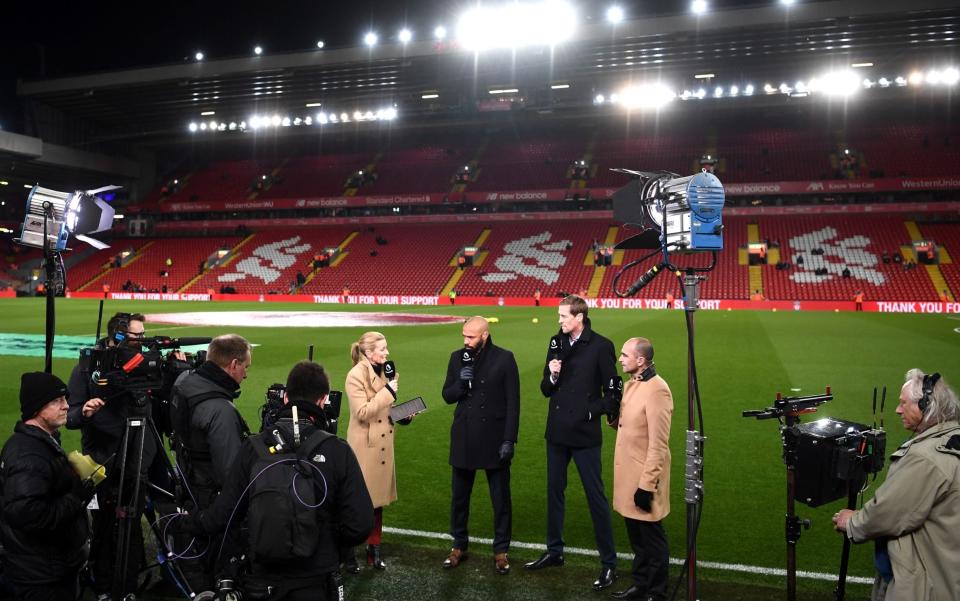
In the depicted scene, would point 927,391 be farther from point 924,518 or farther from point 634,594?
point 634,594

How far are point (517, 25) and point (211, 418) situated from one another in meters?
40.1

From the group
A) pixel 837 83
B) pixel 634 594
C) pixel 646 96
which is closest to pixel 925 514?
pixel 634 594

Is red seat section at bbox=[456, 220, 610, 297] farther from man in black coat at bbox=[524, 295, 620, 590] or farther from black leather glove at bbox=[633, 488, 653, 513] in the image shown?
black leather glove at bbox=[633, 488, 653, 513]

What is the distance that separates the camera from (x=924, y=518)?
11.8 ft

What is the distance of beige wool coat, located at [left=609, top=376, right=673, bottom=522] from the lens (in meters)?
5.24

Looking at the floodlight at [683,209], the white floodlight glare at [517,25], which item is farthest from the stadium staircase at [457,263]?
the floodlight at [683,209]

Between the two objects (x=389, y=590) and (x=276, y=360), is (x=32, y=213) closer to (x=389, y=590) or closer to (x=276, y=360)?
(x=389, y=590)

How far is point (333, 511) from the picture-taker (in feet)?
11.5

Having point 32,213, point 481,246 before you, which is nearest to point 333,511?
point 32,213

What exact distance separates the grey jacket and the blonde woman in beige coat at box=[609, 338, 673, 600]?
1.70 metres

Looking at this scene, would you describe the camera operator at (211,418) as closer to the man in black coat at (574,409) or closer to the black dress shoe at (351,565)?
the black dress shoe at (351,565)

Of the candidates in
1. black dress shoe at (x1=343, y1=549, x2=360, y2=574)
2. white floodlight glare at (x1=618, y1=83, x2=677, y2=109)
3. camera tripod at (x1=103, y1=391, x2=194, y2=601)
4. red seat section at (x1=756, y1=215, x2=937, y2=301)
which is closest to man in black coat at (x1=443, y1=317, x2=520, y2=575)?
black dress shoe at (x1=343, y1=549, x2=360, y2=574)

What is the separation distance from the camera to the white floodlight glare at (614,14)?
38750 mm

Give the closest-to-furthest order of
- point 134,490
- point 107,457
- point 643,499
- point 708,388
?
point 134,490, point 643,499, point 107,457, point 708,388
